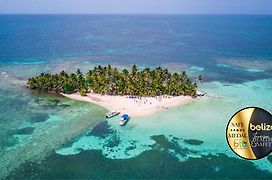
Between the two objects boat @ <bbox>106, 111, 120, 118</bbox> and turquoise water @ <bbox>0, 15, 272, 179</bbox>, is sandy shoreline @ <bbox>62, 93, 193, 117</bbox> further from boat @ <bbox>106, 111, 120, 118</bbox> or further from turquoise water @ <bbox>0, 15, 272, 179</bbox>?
turquoise water @ <bbox>0, 15, 272, 179</bbox>

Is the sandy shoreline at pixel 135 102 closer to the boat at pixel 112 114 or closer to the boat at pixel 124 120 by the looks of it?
the boat at pixel 112 114

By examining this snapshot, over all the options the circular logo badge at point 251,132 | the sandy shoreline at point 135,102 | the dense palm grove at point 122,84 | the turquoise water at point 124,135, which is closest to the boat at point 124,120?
the turquoise water at point 124,135

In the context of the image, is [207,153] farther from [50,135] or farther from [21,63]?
Result: [21,63]

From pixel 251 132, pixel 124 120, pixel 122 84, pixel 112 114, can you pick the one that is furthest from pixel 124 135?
pixel 251 132

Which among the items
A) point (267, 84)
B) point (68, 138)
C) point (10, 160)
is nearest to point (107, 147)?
point (68, 138)

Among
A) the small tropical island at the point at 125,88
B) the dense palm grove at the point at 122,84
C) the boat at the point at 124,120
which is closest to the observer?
the boat at the point at 124,120

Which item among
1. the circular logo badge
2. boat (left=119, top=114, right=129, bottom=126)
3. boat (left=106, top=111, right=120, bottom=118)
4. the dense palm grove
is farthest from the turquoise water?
the circular logo badge
